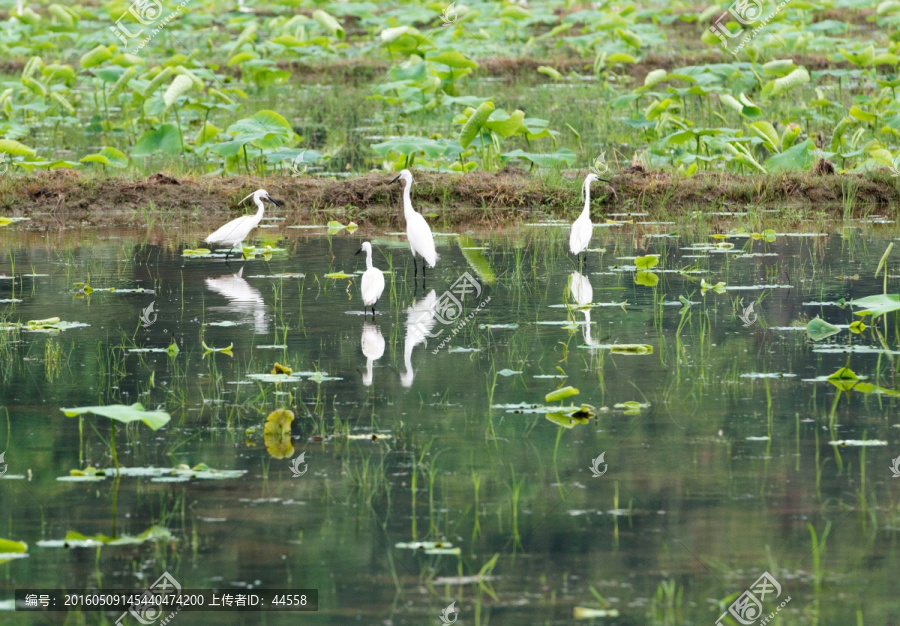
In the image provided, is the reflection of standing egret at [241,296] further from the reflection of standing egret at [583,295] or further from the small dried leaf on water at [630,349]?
the small dried leaf on water at [630,349]

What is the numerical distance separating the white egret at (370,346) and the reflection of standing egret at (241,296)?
599 mm

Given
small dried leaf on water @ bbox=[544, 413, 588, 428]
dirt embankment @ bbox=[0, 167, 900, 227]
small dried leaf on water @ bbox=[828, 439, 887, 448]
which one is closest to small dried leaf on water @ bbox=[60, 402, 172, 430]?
small dried leaf on water @ bbox=[544, 413, 588, 428]

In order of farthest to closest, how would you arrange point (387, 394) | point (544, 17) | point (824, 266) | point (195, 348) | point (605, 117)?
point (544, 17) < point (605, 117) < point (824, 266) < point (195, 348) < point (387, 394)

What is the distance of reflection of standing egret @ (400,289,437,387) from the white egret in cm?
14

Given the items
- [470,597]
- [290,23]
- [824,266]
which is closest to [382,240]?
[824,266]

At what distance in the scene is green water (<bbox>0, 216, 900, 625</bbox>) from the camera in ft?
13.2

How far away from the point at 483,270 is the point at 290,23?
13.7 m

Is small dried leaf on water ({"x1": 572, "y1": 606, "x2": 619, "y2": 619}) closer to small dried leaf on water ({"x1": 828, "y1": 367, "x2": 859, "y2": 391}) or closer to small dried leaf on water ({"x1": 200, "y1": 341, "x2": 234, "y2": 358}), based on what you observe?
small dried leaf on water ({"x1": 828, "y1": 367, "x2": 859, "y2": 391})

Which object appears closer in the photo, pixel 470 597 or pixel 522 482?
pixel 470 597

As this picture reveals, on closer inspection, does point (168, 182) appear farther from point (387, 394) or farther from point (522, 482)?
point (522, 482)

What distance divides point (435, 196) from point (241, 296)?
449 centimetres

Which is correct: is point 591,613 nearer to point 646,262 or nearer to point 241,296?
point 241,296

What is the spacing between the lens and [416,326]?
7.82 meters

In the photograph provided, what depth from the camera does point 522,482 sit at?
4.89m
